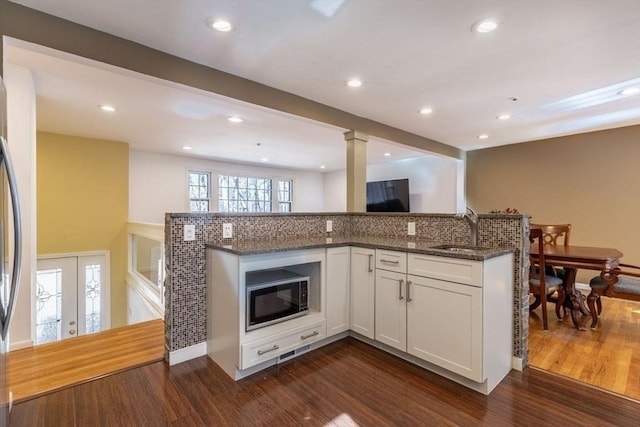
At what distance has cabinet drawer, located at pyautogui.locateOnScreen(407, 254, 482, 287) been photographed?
189cm

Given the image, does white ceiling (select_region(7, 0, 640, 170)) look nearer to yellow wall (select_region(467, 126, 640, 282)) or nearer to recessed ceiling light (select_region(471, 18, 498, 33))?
recessed ceiling light (select_region(471, 18, 498, 33))

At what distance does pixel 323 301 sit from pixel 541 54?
266 centimetres

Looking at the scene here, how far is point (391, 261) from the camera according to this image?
2371mm

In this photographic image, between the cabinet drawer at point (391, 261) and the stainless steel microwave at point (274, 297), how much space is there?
624mm

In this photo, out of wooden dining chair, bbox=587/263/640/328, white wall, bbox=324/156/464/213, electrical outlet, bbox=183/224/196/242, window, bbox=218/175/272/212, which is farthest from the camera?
window, bbox=218/175/272/212

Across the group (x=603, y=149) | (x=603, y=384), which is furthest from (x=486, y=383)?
(x=603, y=149)

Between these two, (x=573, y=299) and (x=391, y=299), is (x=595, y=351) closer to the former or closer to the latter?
(x=573, y=299)

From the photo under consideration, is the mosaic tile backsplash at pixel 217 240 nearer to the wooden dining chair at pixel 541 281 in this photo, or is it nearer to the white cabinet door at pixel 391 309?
the white cabinet door at pixel 391 309

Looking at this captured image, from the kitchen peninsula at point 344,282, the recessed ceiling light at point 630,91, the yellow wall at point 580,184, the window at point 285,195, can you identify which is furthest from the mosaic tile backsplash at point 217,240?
the window at point 285,195

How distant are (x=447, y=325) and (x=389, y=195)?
5138mm

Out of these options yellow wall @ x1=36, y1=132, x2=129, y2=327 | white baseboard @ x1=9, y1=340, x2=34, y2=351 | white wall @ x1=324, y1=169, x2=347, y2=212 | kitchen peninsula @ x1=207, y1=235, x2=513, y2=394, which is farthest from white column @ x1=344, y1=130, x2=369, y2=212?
white wall @ x1=324, y1=169, x2=347, y2=212

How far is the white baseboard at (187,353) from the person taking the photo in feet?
7.48

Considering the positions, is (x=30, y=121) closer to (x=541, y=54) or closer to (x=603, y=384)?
(x=541, y=54)

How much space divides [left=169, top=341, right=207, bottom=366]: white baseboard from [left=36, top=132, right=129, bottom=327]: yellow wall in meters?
3.77
